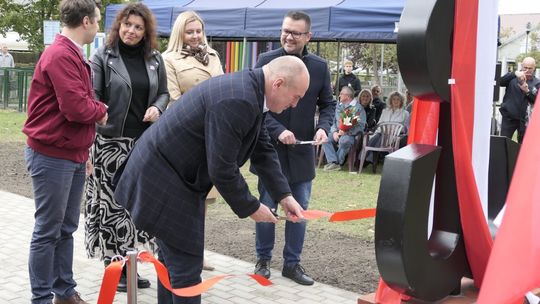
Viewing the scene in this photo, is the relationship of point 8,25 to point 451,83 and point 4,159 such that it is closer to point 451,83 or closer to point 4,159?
point 4,159

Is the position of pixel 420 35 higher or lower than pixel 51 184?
higher

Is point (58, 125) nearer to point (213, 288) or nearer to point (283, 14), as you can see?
point (213, 288)

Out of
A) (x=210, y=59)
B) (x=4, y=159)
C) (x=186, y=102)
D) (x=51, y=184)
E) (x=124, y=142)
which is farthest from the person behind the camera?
(x=4, y=159)

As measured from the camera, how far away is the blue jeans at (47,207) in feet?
14.2

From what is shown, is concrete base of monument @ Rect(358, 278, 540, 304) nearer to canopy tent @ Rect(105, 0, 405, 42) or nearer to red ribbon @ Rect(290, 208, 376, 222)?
red ribbon @ Rect(290, 208, 376, 222)

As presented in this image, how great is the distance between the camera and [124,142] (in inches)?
198

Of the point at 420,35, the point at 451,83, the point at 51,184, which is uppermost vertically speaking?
the point at 420,35

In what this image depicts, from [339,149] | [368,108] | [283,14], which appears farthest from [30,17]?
[339,149]

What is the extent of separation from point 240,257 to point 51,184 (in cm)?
236

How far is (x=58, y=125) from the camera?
4.29 m

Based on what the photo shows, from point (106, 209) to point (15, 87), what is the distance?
1760 centimetres

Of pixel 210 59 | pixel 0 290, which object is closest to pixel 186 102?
pixel 210 59

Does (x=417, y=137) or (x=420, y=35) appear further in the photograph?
(x=417, y=137)

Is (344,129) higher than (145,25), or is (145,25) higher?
(145,25)
